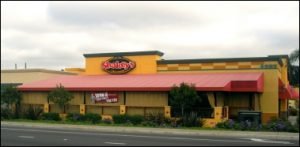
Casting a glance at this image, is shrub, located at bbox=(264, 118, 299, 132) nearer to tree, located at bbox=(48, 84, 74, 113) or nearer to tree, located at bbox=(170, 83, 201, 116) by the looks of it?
tree, located at bbox=(170, 83, 201, 116)

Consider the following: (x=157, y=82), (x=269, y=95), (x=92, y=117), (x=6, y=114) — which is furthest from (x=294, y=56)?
(x=6, y=114)

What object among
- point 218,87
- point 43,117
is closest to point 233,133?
point 218,87

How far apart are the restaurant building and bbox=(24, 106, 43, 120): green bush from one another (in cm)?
135

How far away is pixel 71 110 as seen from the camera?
1371 inches

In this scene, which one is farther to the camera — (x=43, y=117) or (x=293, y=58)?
(x=293, y=58)

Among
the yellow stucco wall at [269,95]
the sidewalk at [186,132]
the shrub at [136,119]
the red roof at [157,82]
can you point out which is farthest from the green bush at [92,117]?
the yellow stucco wall at [269,95]

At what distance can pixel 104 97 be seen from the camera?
33.0m

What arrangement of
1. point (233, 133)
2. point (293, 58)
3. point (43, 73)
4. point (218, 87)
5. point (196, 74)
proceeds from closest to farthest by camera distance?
point (233, 133) < point (218, 87) < point (196, 74) < point (43, 73) < point (293, 58)

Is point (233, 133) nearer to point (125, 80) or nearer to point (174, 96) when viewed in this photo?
point (174, 96)

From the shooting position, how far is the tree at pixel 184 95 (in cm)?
2777

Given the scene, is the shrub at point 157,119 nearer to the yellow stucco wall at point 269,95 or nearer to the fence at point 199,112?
the fence at point 199,112

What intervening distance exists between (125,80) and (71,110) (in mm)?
4872

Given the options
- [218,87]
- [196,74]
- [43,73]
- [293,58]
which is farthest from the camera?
[293,58]

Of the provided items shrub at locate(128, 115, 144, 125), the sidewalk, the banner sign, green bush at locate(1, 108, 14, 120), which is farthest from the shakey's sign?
the sidewalk
